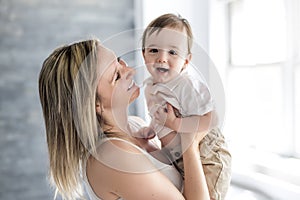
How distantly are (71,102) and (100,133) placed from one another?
123 millimetres

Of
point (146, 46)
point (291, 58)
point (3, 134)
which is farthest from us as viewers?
point (3, 134)

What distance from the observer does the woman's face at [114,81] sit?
3.75ft

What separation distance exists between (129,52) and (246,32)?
1.27 metres

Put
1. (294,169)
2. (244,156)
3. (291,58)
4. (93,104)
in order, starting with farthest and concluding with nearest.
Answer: (244,156), (291,58), (294,169), (93,104)

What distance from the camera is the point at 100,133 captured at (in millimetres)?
1188

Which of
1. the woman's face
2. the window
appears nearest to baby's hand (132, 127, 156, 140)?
the woman's face

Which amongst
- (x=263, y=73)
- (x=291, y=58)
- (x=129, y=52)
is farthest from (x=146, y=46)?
(x=263, y=73)

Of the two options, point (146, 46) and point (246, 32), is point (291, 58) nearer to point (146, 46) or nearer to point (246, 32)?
point (246, 32)

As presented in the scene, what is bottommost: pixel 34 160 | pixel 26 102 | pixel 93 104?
pixel 34 160

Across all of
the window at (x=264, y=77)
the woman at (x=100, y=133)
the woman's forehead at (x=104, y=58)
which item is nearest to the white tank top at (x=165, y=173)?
the woman at (x=100, y=133)

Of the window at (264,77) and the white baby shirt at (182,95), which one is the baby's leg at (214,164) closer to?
the white baby shirt at (182,95)

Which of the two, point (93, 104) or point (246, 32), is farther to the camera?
point (246, 32)

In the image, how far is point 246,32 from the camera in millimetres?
2299

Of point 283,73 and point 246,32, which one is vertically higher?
point 246,32
